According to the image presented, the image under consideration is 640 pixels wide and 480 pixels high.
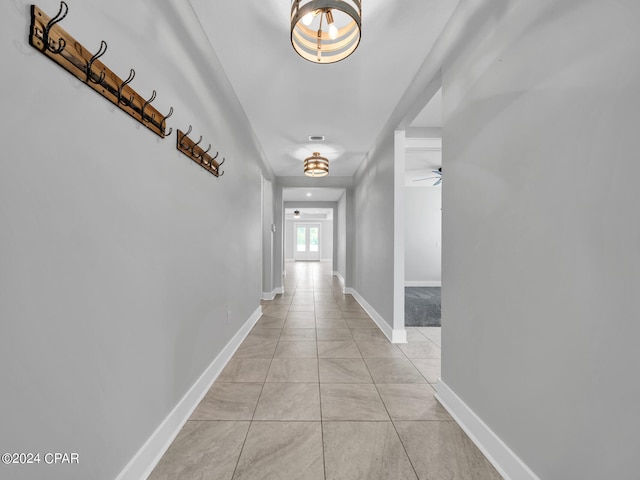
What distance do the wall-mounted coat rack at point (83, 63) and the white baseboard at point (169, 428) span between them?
1.56 m

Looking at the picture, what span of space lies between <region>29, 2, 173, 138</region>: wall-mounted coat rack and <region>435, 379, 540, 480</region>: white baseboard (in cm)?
→ 235

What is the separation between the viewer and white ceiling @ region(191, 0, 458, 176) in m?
1.78

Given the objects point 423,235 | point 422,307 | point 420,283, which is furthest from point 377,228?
point 420,283

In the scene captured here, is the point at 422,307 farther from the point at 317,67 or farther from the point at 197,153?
the point at 197,153

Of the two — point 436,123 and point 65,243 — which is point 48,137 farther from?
point 436,123

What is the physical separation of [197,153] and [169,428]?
1.70m

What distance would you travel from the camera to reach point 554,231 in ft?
3.59

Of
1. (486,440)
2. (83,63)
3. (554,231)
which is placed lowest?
(486,440)

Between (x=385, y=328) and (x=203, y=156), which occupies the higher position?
(x=203, y=156)

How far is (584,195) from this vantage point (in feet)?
3.19

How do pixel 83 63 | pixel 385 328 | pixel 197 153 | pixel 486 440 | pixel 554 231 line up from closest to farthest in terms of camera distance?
pixel 83 63 < pixel 554 231 < pixel 486 440 < pixel 197 153 < pixel 385 328

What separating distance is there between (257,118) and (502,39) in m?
2.59

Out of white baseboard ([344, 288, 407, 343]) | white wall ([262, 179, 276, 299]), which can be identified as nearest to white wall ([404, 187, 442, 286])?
white baseboard ([344, 288, 407, 343])

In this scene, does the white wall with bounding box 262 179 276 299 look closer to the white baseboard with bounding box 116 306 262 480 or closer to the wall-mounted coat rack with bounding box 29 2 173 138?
the white baseboard with bounding box 116 306 262 480
